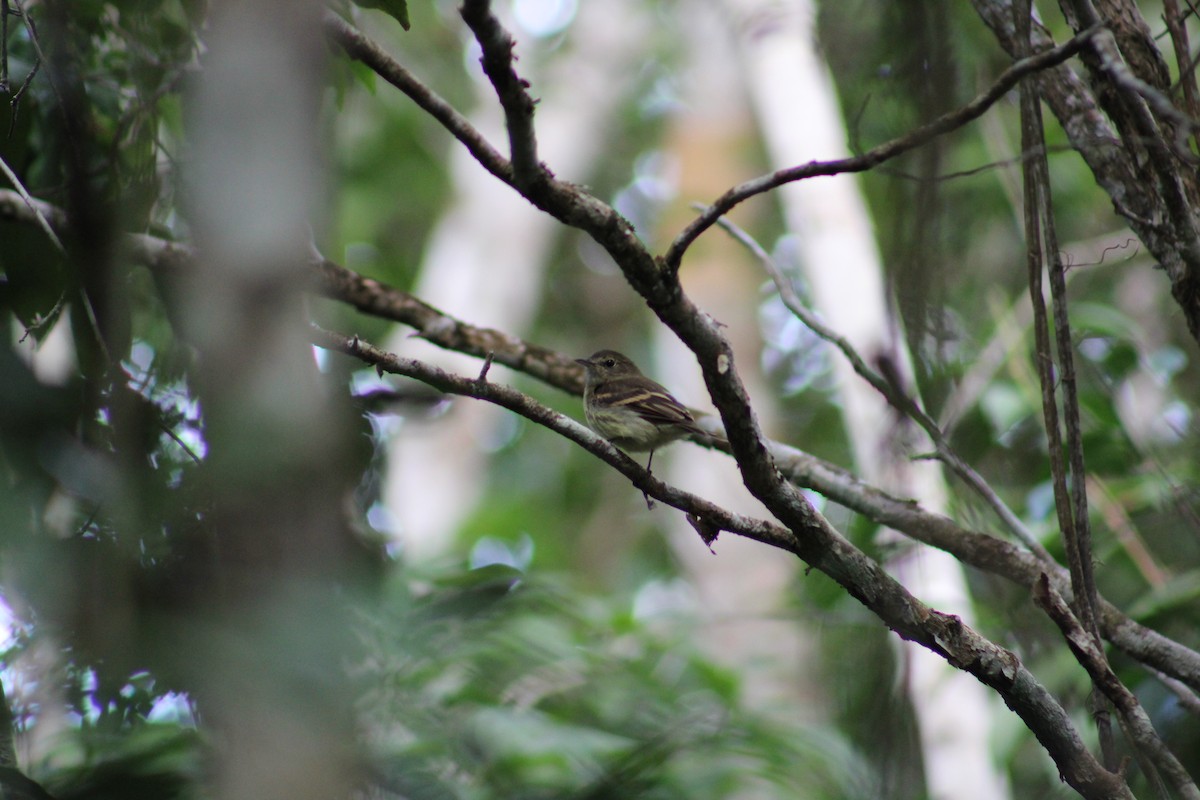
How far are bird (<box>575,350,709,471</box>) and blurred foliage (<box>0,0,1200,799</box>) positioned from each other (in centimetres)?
83

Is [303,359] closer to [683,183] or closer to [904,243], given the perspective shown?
[904,243]

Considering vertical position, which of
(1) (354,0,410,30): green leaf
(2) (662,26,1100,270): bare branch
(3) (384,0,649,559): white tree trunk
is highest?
(3) (384,0,649,559): white tree trunk

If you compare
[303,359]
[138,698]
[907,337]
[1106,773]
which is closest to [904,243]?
[907,337]

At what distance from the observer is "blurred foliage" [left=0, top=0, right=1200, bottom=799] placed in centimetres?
290

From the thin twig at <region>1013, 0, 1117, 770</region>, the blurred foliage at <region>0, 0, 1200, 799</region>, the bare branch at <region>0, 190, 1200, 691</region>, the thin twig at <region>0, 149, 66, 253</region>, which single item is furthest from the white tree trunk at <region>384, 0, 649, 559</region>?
the thin twig at <region>1013, 0, 1117, 770</region>

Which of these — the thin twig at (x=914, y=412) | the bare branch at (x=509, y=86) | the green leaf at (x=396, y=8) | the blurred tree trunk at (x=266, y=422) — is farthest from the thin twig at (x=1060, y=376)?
the blurred tree trunk at (x=266, y=422)

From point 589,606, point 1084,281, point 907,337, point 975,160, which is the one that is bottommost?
point 907,337

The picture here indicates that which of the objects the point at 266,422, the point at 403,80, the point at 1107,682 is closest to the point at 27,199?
the point at 403,80

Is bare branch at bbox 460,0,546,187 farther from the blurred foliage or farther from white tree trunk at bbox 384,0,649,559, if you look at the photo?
white tree trunk at bbox 384,0,649,559

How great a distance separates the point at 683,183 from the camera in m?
14.2

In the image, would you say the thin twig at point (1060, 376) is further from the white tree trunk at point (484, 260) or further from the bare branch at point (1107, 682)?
the white tree trunk at point (484, 260)

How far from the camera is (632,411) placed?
4.61m

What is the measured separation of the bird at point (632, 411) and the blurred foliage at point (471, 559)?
0.83 m

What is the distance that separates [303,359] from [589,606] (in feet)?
13.7
